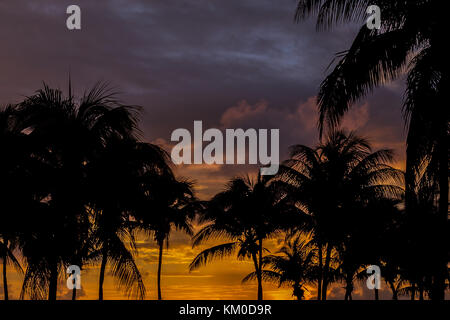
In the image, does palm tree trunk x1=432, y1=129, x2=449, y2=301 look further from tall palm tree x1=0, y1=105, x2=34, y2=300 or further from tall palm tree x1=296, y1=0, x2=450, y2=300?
tall palm tree x1=0, y1=105, x2=34, y2=300

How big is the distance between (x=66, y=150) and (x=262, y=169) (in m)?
21.1

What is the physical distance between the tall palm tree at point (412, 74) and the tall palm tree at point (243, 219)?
22172 millimetres

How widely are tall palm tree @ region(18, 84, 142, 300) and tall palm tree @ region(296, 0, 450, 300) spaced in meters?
6.00

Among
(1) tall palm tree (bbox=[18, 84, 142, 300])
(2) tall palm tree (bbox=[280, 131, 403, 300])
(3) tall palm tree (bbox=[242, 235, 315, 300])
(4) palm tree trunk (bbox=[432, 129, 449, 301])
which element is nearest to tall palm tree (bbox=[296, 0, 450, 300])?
(4) palm tree trunk (bbox=[432, 129, 449, 301])

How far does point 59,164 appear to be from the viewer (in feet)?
46.2

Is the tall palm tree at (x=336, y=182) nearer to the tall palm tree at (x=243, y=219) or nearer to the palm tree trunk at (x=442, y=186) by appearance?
the tall palm tree at (x=243, y=219)

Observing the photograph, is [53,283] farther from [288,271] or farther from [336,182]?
[288,271]

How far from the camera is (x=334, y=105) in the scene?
33.2 ft

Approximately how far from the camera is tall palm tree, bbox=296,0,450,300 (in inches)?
366

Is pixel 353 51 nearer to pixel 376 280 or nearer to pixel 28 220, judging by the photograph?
pixel 28 220

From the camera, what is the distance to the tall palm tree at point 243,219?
3294cm

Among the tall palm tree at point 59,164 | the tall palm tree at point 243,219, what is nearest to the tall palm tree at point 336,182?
the tall palm tree at point 243,219

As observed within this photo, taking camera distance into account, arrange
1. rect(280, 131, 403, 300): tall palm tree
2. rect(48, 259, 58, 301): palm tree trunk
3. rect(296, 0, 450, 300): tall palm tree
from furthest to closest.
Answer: rect(280, 131, 403, 300): tall palm tree < rect(48, 259, 58, 301): palm tree trunk < rect(296, 0, 450, 300): tall palm tree
